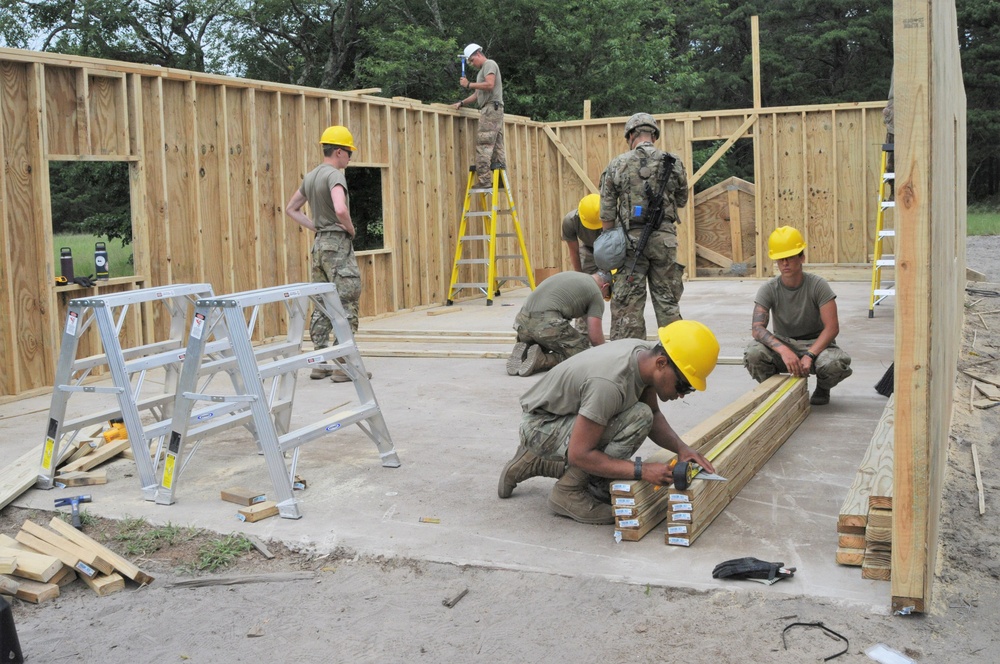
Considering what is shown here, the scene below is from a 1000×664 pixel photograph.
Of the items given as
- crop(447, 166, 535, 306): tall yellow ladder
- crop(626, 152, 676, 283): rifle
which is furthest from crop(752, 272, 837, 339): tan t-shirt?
crop(447, 166, 535, 306): tall yellow ladder

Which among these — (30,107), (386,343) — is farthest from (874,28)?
(30,107)

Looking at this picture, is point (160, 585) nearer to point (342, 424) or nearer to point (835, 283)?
point (342, 424)

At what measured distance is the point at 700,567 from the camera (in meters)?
3.75

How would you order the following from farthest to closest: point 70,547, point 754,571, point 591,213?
point 591,213 < point 70,547 < point 754,571

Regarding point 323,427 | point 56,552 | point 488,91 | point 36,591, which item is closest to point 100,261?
point 323,427

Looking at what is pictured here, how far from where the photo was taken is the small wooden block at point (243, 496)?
4743 millimetres

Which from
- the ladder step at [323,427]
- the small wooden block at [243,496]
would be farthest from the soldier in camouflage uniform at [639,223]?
the small wooden block at [243,496]

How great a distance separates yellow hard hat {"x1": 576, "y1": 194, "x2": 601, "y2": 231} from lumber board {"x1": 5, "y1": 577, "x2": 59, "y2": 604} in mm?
5513

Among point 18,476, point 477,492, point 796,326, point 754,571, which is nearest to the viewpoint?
point 754,571

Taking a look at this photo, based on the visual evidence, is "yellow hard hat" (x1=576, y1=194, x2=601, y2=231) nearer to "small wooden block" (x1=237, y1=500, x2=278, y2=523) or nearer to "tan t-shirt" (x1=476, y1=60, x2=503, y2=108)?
"small wooden block" (x1=237, y1=500, x2=278, y2=523)

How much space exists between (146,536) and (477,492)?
61.8 inches

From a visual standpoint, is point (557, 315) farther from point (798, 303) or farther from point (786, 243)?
point (786, 243)

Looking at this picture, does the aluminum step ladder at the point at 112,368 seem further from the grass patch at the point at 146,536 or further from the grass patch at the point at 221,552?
the grass patch at the point at 221,552

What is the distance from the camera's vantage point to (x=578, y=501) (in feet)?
14.3
